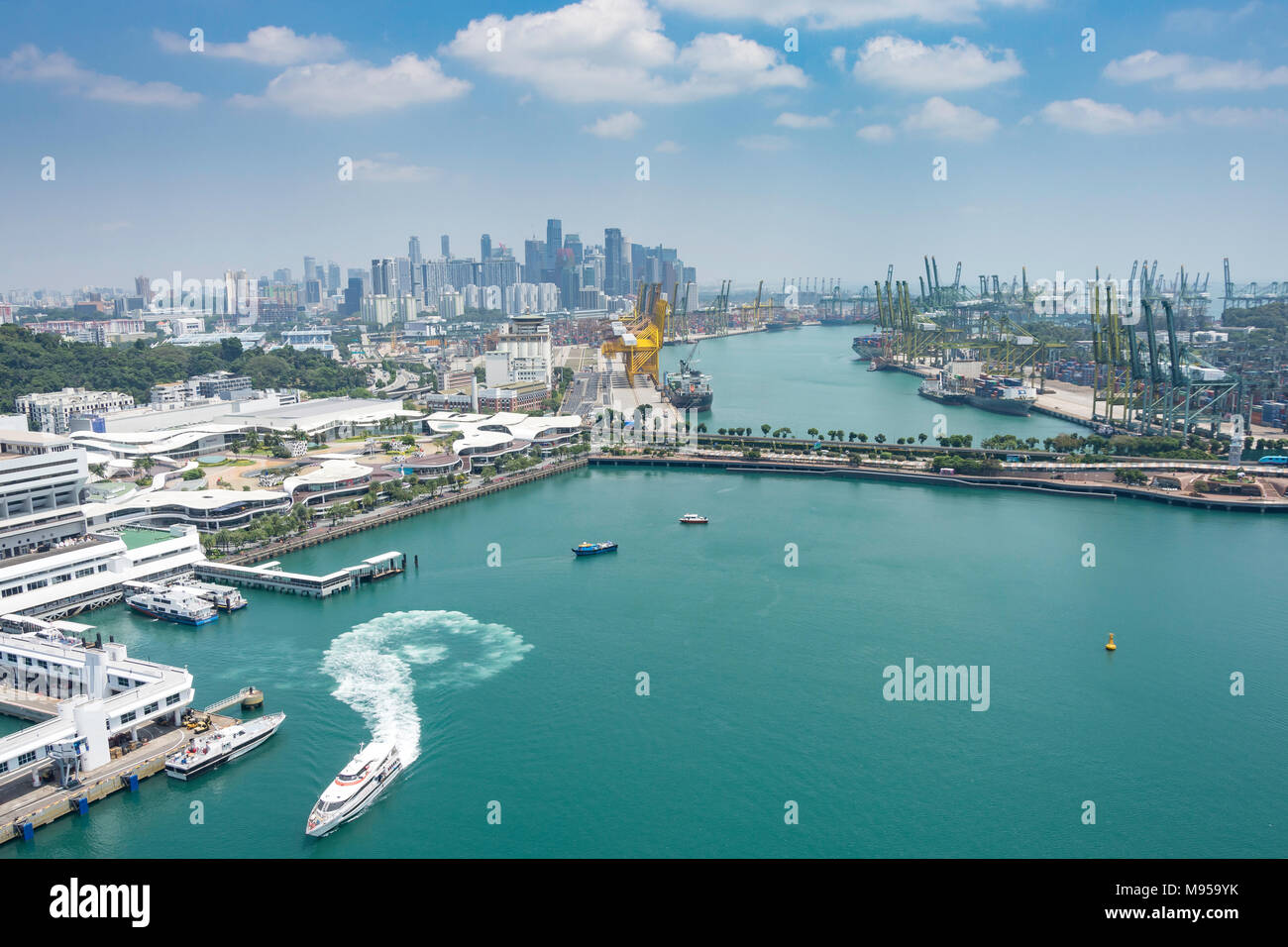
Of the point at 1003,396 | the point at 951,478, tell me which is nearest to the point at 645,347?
the point at 1003,396

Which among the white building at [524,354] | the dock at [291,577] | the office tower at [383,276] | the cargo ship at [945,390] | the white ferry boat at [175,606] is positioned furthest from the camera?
the office tower at [383,276]

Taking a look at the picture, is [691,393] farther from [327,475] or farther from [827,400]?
[327,475]

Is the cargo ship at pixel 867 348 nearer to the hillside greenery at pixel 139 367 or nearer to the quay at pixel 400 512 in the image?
the hillside greenery at pixel 139 367

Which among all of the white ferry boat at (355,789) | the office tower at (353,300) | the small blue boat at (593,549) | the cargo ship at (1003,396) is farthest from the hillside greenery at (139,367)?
the office tower at (353,300)

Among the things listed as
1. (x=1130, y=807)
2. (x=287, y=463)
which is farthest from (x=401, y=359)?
(x=1130, y=807)

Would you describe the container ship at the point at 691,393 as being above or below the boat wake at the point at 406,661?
above

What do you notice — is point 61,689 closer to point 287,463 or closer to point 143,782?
point 143,782
